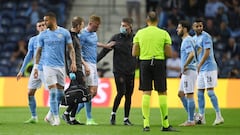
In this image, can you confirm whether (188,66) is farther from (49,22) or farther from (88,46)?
(49,22)

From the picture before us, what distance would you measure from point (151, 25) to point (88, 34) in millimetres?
2852

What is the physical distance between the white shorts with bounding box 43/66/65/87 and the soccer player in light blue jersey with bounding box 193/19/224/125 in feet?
11.7

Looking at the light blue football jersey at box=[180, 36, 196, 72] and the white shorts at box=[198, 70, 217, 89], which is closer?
the light blue football jersey at box=[180, 36, 196, 72]

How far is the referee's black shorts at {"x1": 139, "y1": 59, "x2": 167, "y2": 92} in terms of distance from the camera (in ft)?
56.0

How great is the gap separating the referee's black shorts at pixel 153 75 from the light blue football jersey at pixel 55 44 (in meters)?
2.07

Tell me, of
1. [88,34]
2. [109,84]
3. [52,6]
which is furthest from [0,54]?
[88,34]

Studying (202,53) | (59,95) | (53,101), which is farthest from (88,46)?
(202,53)

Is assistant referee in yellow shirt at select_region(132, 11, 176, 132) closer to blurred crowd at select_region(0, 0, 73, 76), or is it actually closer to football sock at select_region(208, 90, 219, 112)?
football sock at select_region(208, 90, 219, 112)

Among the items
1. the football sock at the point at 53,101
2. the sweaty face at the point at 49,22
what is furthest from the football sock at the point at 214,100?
the sweaty face at the point at 49,22

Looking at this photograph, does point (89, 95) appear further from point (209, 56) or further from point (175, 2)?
point (175, 2)

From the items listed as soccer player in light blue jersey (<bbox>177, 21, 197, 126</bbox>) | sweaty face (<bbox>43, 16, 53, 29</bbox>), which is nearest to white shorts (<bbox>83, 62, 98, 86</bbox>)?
sweaty face (<bbox>43, 16, 53, 29</bbox>)

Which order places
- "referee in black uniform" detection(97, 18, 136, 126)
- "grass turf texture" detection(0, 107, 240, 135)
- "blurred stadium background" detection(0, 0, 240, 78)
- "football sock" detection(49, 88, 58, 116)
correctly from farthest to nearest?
"blurred stadium background" detection(0, 0, 240, 78) < "referee in black uniform" detection(97, 18, 136, 126) < "football sock" detection(49, 88, 58, 116) < "grass turf texture" detection(0, 107, 240, 135)

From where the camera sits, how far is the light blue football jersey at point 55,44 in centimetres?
1830

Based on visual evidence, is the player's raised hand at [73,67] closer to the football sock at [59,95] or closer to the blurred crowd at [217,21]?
the football sock at [59,95]
